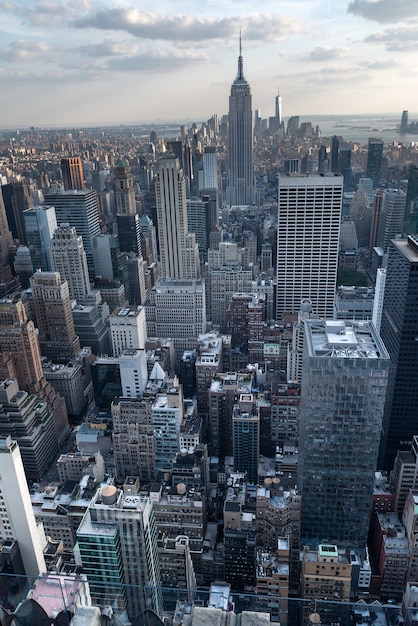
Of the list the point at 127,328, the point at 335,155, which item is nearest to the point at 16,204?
the point at 127,328

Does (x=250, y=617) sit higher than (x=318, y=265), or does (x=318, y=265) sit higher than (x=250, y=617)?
(x=250, y=617)

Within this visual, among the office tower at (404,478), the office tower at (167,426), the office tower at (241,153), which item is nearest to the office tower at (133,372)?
the office tower at (167,426)

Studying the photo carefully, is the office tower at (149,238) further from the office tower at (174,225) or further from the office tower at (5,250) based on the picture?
the office tower at (5,250)

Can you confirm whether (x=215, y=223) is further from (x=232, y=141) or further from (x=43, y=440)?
(x=43, y=440)

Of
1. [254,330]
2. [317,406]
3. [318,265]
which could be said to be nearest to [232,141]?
[318,265]

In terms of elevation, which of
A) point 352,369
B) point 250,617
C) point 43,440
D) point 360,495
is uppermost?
point 250,617

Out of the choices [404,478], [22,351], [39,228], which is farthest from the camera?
[39,228]

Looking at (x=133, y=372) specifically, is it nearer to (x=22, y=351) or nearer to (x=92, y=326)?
(x=22, y=351)
